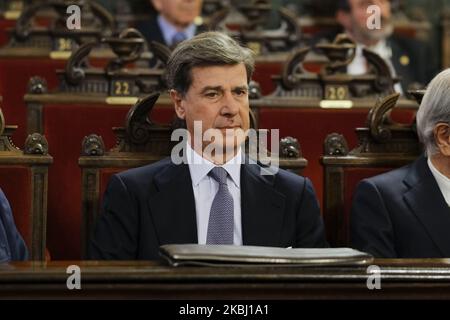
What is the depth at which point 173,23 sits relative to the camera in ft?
11.0

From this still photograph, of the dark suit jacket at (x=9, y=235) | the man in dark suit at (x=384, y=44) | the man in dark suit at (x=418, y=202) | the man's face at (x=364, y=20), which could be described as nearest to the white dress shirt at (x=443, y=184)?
the man in dark suit at (x=418, y=202)

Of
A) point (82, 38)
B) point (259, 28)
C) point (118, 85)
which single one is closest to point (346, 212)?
point (118, 85)

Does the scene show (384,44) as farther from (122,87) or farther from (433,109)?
(433,109)

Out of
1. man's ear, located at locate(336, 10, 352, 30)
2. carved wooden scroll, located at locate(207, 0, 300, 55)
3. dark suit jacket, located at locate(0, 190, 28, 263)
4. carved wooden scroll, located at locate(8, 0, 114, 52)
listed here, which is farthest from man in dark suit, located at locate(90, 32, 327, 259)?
man's ear, located at locate(336, 10, 352, 30)

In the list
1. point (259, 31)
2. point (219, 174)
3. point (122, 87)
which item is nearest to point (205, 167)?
point (219, 174)

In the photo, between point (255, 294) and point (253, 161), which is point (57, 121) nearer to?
point (253, 161)

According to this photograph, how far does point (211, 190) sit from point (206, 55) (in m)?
0.21

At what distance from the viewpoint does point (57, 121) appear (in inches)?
87.2

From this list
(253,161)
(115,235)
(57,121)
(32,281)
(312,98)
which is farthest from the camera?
(312,98)

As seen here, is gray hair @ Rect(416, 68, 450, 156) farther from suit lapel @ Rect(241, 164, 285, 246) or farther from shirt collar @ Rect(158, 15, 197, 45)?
shirt collar @ Rect(158, 15, 197, 45)

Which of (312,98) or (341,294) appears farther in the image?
(312,98)

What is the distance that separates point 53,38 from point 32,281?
1678 mm

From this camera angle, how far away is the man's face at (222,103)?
5.65 feet

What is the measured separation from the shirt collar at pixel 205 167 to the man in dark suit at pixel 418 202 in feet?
0.65
